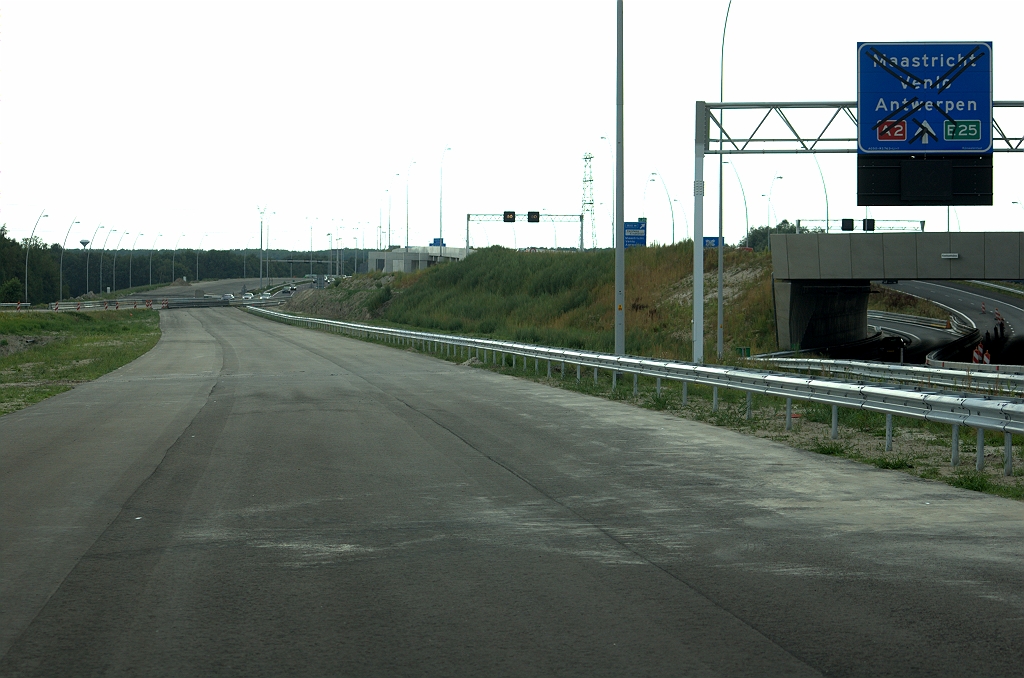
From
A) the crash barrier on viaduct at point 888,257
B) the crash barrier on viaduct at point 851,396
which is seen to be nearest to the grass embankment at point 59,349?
the crash barrier on viaduct at point 851,396

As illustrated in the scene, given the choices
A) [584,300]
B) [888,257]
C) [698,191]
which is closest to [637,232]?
[698,191]

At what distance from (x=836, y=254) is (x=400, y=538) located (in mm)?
37854

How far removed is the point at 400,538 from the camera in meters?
8.29

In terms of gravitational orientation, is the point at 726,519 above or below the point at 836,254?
below

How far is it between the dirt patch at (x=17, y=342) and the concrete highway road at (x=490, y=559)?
41.0 metres

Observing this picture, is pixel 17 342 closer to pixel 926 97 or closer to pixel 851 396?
pixel 926 97

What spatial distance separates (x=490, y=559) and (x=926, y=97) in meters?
21.7

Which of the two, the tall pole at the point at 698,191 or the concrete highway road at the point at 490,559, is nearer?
the concrete highway road at the point at 490,559

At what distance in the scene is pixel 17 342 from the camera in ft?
188

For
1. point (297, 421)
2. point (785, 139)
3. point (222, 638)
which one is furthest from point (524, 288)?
point (222, 638)

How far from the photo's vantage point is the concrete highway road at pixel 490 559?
17.9ft

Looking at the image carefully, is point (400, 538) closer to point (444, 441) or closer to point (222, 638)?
point (222, 638)

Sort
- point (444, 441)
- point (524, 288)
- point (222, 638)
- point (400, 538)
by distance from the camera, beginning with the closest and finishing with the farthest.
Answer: point (222, 638) < point (400, 538) < point (444, 441) < point (524, 288)

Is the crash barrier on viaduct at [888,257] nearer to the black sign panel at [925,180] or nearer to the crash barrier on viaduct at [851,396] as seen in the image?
the black sign panel at [925,180]
